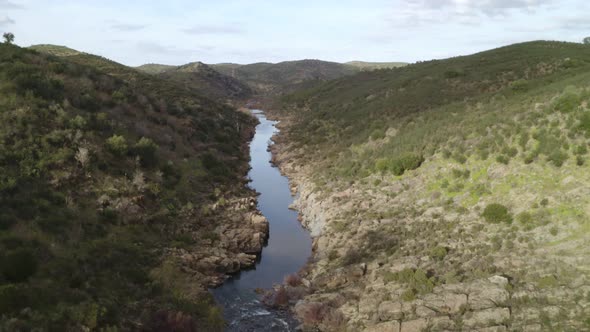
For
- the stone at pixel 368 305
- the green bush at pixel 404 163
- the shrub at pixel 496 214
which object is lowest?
the stone at pixel 368 305

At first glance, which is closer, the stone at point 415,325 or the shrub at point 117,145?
the stone at point 415,325

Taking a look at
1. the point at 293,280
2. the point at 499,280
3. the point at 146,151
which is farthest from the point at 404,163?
the point at 146,151

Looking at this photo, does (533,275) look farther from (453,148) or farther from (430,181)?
(453,148)

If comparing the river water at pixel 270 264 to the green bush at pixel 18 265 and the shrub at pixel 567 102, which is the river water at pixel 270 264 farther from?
the shrub at pixel 567 102

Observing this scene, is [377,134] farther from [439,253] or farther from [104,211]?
[104,211]

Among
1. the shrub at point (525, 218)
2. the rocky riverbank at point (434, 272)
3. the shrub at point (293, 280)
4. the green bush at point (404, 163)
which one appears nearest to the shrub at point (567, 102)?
the rocky riverbank at point (434, 272)

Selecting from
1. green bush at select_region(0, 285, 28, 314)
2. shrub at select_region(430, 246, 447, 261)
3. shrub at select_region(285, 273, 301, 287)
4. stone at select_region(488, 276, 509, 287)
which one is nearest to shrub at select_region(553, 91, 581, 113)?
shrub at select_region(430, 246, 447, 261)

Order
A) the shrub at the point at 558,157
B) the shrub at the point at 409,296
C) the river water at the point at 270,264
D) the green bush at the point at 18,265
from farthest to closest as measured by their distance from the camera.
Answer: the shrub at the point at 558,157 < the river water at the point at 270,264 < the shrub at the point at 409,296 < the green bush at the point at 18,265
